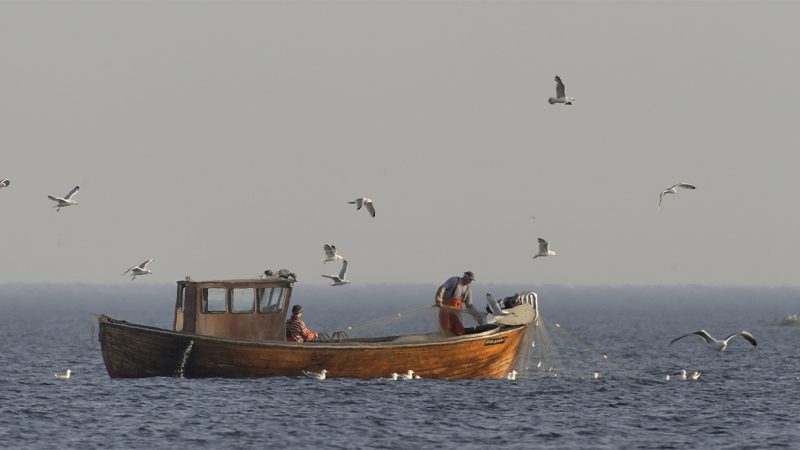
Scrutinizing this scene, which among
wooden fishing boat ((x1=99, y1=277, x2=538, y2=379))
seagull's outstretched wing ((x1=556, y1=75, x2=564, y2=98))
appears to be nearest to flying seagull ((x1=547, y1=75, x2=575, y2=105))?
seagull's outstretched wing ((x1=556, y1=75, x2=564, y2=98))

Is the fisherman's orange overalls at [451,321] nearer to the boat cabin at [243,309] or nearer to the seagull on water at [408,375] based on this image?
the seagull on water at [408,375]

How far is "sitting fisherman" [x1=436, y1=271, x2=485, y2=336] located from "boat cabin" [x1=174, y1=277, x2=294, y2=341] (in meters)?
4.31

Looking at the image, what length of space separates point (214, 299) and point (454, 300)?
22.2 ft

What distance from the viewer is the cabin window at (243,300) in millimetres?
37812

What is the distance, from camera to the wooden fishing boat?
36.6 metres

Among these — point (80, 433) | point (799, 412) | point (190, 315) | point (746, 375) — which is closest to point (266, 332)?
point (190, 315)

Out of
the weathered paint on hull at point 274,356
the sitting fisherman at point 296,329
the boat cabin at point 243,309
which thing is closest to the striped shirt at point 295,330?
the sitting fisherman at point 296,329

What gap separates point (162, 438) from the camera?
29781 millimetres

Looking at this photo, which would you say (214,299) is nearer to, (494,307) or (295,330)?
(295,330)

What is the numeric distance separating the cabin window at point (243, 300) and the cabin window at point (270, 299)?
23 centimetres

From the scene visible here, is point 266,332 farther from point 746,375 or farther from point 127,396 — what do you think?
point 746,375

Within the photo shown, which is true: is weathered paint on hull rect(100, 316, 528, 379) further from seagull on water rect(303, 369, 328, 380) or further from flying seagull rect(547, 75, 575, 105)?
flying seagull rect(547, 75, 575, 105)

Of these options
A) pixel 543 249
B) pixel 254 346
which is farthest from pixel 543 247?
pixel 254 346

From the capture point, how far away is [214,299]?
37719 mm
